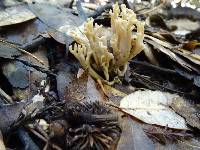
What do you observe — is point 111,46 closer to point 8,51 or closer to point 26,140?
point 8,51

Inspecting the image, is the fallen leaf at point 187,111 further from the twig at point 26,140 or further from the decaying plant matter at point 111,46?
the twig at point 26,140

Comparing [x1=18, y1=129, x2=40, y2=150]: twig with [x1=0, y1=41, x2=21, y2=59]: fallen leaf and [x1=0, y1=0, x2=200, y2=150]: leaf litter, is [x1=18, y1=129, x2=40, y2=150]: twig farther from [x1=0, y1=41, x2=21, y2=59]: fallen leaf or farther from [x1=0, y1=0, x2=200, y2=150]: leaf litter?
[x1=0, y1=41, x2=21, y2=59]: fallen leaf

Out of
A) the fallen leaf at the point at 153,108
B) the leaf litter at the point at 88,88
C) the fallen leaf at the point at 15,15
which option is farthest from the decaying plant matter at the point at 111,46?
the fallen leaf at the point at 15,15

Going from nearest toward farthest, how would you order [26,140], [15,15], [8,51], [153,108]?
[26,140] < [153,108] < [8,51] < [15,15]

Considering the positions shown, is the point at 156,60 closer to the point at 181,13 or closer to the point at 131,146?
the point at 131,146

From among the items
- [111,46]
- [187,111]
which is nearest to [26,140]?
[111,46]

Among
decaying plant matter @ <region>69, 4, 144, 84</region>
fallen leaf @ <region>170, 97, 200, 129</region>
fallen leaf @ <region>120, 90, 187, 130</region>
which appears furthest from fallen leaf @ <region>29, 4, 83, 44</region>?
fallen leaf @ <region>170, 97, 200, 129</region>
